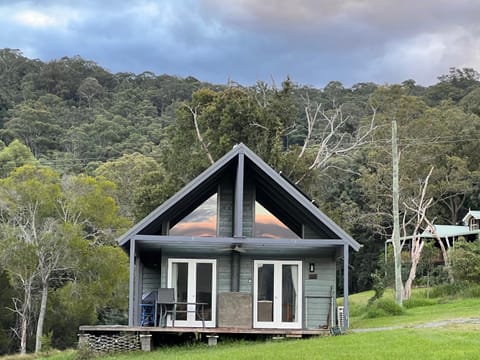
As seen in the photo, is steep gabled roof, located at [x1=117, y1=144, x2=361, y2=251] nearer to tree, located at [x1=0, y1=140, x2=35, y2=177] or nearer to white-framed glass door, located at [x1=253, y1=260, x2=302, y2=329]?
white-framed glass door, located at [x1=253, y1=260, x2=302, y2=329]

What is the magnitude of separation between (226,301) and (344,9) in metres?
20.1

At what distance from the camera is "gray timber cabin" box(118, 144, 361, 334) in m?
17.4

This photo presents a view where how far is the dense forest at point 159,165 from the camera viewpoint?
34172 millimetres

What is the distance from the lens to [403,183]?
137 feet

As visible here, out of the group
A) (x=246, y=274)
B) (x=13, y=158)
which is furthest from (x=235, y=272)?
(x=13, y=158)

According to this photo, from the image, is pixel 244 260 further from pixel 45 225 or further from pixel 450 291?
pixel 45 225

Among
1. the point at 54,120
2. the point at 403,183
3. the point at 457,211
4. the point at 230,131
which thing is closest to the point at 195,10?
the point at 230,131

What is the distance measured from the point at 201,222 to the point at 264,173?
2322 millimetres

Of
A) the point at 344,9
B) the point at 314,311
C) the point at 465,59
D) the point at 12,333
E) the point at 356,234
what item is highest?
the point at 465,59

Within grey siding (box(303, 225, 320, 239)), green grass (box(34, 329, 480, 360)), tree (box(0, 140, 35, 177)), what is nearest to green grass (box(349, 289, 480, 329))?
grey siding (box(303, 225, 320, 239))

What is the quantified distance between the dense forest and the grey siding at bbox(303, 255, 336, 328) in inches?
A: 563

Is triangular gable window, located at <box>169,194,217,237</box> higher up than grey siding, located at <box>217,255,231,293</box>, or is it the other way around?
triangular gable window, located at <box>169,194,217,237</box>

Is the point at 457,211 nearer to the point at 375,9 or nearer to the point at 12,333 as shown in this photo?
the point at 375,9

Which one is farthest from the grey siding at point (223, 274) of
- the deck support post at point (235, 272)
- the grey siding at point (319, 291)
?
the grey siding at point (319, 291)
